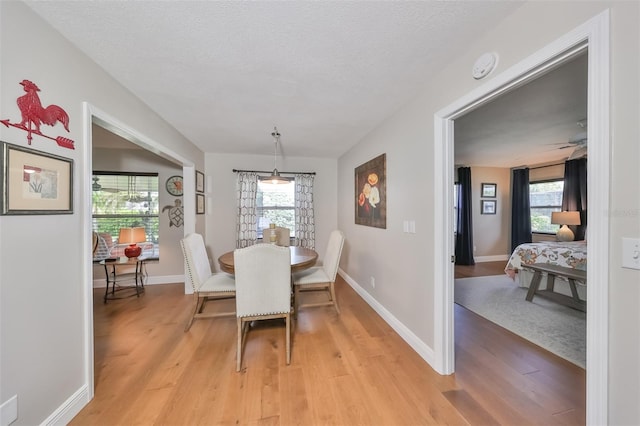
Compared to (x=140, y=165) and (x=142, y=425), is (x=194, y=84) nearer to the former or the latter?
(x=142, y=425)

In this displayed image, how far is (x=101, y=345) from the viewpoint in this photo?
2.09 metres

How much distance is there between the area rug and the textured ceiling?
262 cm

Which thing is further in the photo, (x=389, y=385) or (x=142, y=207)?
(x=142, y=207)

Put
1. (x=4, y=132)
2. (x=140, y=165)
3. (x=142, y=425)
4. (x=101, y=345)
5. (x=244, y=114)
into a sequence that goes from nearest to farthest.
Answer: (x=4, y=132) < (x=142, y=425) < (x=101, y=345) < (x=244, y=114) < (x=140, y=165)

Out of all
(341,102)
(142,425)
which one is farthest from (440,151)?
(142,425)

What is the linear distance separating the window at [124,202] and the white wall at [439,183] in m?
3.38

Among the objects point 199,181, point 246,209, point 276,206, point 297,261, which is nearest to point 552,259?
point 297,261

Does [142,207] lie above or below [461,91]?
below

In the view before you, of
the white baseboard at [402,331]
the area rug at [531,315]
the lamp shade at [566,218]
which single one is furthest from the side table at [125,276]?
the lamp shade at [566,218]

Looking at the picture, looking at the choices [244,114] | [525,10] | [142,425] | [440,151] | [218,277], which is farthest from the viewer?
[218,277]

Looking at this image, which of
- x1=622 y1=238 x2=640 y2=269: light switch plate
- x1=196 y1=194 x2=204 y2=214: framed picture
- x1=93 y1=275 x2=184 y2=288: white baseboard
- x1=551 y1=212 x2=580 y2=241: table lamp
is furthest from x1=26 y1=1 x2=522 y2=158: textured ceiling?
x1=551 y1=212 x2=580 y2=241: table lamp

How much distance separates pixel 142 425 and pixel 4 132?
5.52 ft

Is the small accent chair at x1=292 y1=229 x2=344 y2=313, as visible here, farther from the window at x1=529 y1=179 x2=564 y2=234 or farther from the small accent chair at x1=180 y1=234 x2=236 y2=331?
the window at x1=529 y1=179 x2=564 y2=234

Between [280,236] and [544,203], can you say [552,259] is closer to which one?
[544,203]
